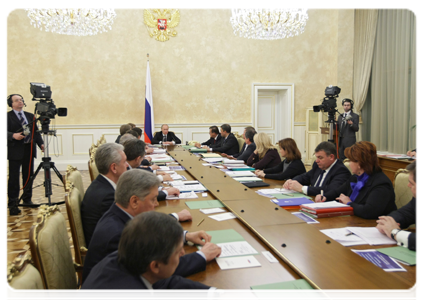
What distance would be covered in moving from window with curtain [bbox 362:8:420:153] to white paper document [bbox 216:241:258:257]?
694cm

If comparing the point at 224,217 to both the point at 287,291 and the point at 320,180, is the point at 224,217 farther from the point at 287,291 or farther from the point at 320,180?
the point at 320,180

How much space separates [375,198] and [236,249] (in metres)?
1.25

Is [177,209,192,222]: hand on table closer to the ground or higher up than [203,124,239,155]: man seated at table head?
closer to the ground

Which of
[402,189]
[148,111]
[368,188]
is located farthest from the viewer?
[148,111]

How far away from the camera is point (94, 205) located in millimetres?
2340

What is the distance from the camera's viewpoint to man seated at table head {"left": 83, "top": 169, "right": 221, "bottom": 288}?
1.61 m

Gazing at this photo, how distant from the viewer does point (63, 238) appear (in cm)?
178

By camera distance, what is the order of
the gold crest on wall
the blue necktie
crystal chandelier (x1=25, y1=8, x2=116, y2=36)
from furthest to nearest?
the gold crest on wall < crystal chandelier (x1=25, y1=8, x2=116, y2=36) < the blue necktie

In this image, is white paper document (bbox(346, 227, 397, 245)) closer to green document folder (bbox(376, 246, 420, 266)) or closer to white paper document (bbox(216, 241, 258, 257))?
green document folder (bbox(376, 246, 420, 266))

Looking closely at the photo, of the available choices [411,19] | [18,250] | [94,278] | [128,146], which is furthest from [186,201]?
[411,19]

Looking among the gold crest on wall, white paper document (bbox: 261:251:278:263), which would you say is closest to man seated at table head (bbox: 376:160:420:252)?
white paper document (bbox: 261:251:278:263)

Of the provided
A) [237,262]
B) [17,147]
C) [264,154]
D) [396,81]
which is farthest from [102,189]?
[396,81]

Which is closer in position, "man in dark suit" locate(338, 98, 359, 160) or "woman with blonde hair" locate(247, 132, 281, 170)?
"woman with blonde hair" locate(247, 132, 281, 170)

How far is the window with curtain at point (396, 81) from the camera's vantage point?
7430 millimetres
